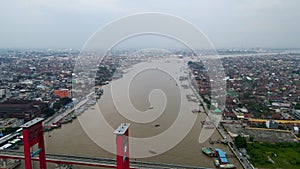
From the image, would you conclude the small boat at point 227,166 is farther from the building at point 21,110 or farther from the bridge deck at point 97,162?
the building at point 21,110

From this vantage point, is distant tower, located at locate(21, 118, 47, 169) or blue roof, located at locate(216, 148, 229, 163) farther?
blue roof, located at locate(216, 148, 229, 163)

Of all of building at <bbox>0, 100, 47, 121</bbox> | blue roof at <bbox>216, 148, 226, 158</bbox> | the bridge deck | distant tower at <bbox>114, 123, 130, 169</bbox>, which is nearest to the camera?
distant tower at <bbox>114, 123, 130, 169</bbox>

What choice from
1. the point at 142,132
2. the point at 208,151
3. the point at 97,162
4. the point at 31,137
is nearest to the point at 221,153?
the point at 208,151

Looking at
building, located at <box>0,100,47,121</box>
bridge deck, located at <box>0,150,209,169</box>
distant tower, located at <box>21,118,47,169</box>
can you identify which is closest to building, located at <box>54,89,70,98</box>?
building, located at <box>0,100,47,121</box>

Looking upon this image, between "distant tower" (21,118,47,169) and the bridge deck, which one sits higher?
"distant tower" (21,118,47,169)

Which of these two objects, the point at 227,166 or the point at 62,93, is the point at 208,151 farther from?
the point at 62,93

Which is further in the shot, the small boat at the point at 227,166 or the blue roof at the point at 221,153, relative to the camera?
the blue roof at the point at 221,153

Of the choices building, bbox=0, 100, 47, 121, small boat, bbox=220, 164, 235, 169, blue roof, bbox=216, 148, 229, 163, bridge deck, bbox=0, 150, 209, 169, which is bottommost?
small boat, bbox=220, 164, 235, 169

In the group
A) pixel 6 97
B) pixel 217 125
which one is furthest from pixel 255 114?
pixel 6 97

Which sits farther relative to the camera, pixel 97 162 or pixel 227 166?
pixel 227 166

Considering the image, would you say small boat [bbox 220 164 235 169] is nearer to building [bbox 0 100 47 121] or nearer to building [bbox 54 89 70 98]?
building [bbox 0 100 47 121]

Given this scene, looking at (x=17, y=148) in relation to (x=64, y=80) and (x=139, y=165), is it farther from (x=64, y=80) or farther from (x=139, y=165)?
(x=64, y=80)

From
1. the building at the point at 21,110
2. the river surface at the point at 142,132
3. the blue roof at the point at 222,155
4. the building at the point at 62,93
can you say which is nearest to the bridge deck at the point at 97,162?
the river surface at the point at 142,132
